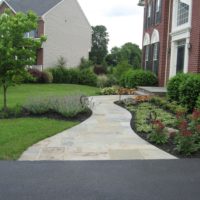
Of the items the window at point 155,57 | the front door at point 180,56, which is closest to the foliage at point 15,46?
the front door at point 180,56

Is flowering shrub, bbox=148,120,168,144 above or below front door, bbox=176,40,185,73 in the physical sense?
below

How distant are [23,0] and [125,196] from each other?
131 feet

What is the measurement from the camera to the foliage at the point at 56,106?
11.6m

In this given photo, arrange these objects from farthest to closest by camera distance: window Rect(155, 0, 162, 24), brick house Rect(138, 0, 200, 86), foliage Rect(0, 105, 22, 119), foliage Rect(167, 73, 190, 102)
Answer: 1. window Rect(155, 0, 162, 24)
2. brick house Rect(138, 0, 200, 86)
3. foliage Rect(167, 73, 190, 102)
4. foliage Rect(0, 105, 22, 119)

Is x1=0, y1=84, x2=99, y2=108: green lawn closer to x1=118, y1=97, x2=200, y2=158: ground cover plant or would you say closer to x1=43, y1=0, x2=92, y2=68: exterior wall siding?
x1=118, y1=97, x2=200, y2=158: ground cover plant

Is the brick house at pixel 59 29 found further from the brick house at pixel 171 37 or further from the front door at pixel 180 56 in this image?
the front door at pixel 180 56

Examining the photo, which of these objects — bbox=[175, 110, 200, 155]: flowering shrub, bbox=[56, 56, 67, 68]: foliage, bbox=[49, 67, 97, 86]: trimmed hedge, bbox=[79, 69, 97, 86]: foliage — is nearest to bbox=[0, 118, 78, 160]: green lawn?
bbox=[175, 110, 200, 155]: flowering shrub

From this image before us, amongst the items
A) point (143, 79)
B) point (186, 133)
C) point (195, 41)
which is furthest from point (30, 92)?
point (186, 133)

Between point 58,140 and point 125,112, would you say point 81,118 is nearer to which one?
point 125,112

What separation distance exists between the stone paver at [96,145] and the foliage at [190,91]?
9.55ft

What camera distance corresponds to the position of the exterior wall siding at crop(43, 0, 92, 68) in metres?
37.5

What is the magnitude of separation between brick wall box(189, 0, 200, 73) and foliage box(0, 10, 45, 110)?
651 cm

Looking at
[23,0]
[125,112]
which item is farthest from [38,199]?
[23,0]

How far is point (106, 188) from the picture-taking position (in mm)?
5441
